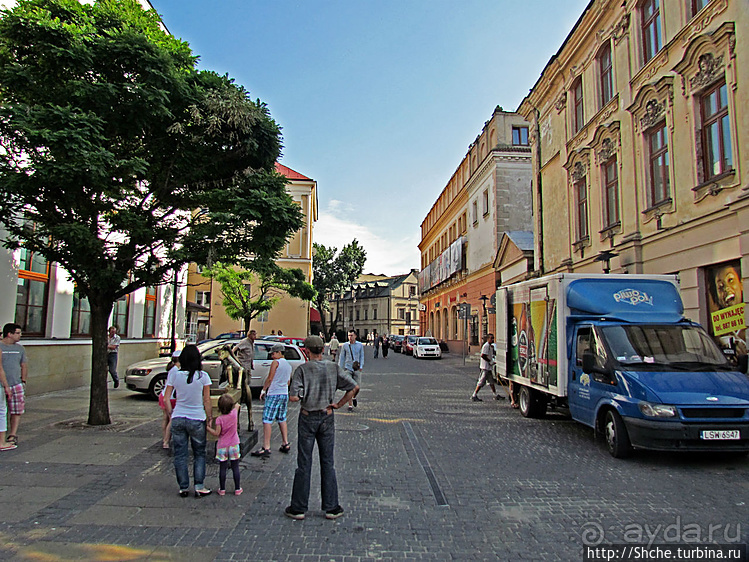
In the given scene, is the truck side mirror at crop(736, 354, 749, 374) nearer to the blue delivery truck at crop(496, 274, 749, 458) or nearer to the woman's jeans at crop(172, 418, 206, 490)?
the blue delivery truck at crop(496, 274, 749, 458)

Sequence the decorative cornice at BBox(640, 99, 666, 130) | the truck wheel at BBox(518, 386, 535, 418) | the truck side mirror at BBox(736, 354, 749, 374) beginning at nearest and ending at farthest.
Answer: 1. the truck side mirror at BBox(736, 354, 749, 374)
2. the truck wheel at BBox(518, 386, 535, 418)
3. the decorative cornice at BBox(640, 99, 666, 130)

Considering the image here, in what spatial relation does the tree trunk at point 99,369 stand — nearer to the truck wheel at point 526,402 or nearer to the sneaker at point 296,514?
the sneaker at point 296,514

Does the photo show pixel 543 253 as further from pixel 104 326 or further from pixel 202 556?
pixel 202 556

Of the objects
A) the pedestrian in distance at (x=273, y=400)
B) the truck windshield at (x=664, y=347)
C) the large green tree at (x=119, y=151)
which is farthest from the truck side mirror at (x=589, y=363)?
the large green tree at (x=119, y=151)

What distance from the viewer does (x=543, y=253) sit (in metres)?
21.3

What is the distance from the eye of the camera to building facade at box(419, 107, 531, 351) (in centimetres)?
2959

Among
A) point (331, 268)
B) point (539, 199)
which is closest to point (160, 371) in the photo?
point (539, 199)

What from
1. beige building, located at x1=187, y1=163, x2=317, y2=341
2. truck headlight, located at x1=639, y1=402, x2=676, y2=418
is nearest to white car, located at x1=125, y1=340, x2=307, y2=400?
truck headlight, located at x1=639, y1=402, x2=676, y2=418

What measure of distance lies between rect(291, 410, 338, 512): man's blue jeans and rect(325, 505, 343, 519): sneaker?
27 millimetres

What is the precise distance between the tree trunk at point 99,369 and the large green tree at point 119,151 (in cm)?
2

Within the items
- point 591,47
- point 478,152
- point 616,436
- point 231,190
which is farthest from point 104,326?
point 478,152

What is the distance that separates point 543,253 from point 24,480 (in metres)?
19.1

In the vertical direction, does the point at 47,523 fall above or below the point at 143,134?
below

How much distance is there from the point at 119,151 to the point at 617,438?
9006 mm
